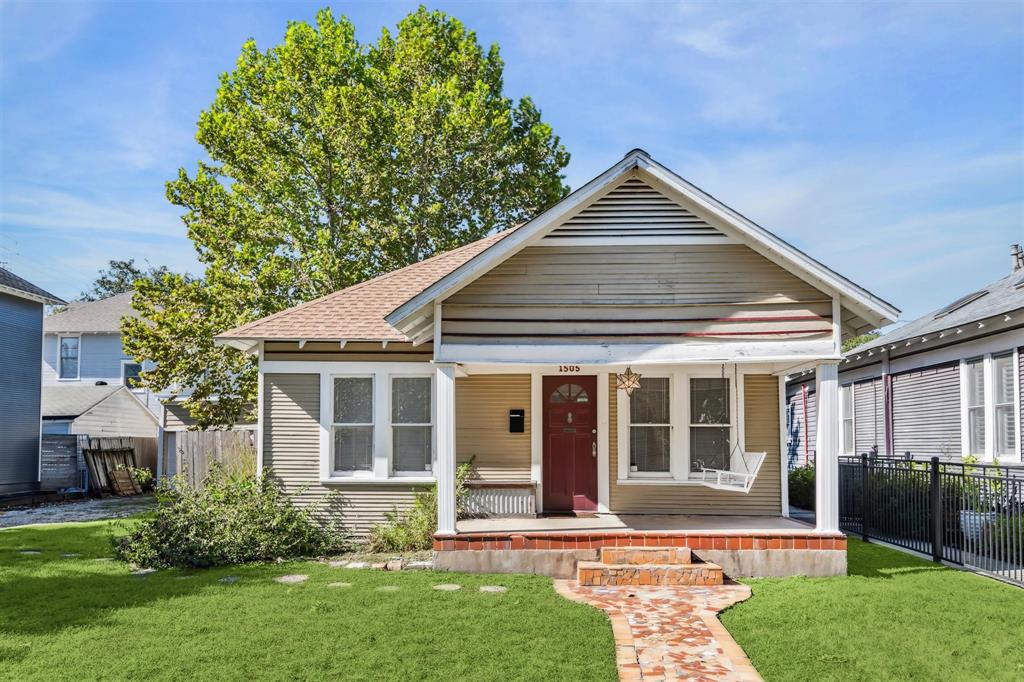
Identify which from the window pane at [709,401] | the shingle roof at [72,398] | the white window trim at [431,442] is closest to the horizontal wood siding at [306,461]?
the white window trim at [431,442]

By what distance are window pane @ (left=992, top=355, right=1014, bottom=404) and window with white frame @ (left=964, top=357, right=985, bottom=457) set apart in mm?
578

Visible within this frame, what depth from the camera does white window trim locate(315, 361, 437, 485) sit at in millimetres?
12562

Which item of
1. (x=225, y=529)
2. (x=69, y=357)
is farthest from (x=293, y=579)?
(x=69, y=357)

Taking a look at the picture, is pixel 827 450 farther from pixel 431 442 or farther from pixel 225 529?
pixel 225 529

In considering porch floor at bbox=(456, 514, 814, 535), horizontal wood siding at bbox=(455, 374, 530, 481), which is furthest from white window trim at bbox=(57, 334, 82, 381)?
porch floor at bbox=(456, 514, 814, 535)

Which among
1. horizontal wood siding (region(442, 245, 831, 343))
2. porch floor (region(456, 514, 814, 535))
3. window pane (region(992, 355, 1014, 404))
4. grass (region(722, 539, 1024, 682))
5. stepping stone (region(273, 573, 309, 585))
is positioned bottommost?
stepping stone (region(273, 573, 309, 585))

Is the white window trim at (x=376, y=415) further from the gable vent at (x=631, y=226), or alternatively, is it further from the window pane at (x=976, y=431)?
the window pane at (x=976, y=431)

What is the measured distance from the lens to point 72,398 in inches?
1144

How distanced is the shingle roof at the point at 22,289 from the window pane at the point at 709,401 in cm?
1851

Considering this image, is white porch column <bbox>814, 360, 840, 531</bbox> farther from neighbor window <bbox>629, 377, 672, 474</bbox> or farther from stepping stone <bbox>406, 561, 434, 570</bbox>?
stepping stone <bbox>406, 561, 434, 570</bbox>

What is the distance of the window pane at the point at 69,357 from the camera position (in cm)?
3284

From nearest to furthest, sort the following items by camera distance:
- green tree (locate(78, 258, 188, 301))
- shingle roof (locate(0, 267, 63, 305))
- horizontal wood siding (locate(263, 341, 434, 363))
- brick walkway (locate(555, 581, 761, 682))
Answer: brick walkway (locate(555, 581, 761, 682))
horizontal wood siding (locate(263, 341, 434, 363))
shingle roof (locate(0, 267, 63, 305))
green tree (locate(78, 258, 188, 301))

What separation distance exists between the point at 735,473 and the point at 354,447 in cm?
580

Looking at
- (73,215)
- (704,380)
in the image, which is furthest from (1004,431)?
(73,215)
